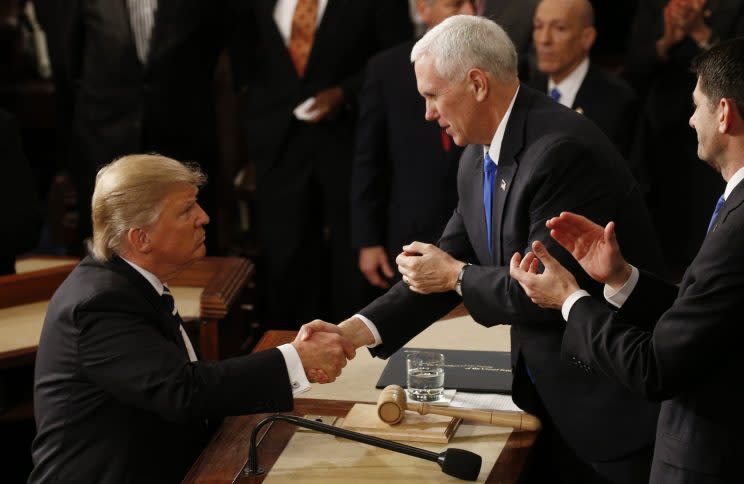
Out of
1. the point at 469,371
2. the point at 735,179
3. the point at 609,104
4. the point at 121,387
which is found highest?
the point at 735,179

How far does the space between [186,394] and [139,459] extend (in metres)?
0.19

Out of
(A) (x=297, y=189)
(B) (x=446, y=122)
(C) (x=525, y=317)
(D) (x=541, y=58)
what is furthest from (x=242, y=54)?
(C) (x=525, y=317)

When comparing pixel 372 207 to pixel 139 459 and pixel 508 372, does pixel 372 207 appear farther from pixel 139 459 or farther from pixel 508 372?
pixel 139 459

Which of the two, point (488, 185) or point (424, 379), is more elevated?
point (488, 185)

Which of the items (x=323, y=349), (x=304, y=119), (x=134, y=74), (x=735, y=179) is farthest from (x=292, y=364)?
(x=134, y=74)

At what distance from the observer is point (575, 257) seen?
8.48 feet

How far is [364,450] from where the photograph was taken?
2537 millimetres

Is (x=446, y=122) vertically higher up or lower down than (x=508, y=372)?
higher up

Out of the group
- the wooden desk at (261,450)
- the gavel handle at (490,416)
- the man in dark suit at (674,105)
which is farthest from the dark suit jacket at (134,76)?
the gavel handle at (490,416)

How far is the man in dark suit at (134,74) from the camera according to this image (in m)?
5.25

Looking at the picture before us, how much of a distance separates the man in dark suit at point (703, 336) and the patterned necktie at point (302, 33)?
2.94m

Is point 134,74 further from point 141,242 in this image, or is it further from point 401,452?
point 401,452

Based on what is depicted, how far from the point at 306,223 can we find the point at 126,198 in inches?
107

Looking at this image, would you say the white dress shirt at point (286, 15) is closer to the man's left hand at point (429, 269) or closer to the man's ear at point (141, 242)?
the man's left hand at point (429, 269)
